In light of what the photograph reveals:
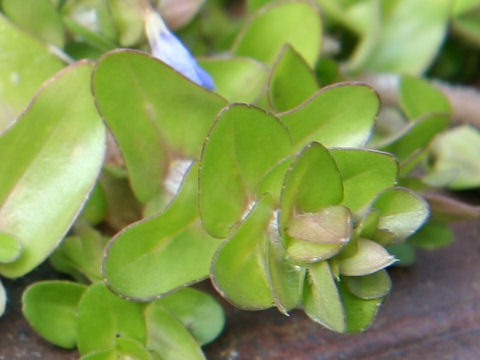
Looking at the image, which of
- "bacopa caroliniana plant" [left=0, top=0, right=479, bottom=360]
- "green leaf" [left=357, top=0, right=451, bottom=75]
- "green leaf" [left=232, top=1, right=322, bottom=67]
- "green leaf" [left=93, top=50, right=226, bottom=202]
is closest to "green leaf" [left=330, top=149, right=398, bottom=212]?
"bacopa caroliniana plant" [left=0, top=0, right=479, bottom=360]

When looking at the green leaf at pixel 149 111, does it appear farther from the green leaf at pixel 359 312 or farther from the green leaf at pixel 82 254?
the green leaf at pixel 359 312

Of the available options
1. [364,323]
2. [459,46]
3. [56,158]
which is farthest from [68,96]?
[459,46]

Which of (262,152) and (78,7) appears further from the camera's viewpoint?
(78,7)

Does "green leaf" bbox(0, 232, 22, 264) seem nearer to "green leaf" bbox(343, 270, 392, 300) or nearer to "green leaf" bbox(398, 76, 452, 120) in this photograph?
"green leaf" bbox(343, 270, 392, 300)

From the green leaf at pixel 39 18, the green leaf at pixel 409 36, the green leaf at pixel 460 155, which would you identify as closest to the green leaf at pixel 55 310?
the green leaf at pixel 39 18

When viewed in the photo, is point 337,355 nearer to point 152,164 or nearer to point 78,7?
point 152,164

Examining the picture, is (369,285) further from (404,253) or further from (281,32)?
(281,32)

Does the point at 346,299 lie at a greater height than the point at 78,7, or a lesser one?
lesser
